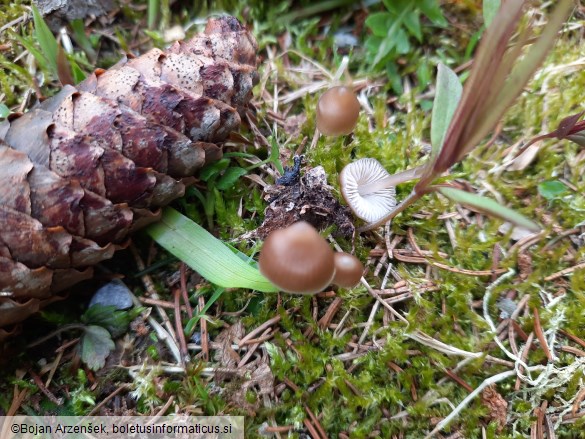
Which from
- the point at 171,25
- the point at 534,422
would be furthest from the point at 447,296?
the point at 171,25

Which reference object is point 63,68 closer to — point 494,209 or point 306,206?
point 306,206

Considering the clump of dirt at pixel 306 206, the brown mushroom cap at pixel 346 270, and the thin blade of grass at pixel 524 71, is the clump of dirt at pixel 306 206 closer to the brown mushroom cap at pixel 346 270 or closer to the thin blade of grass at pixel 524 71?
the brown mushroom cap at pixel 346 270

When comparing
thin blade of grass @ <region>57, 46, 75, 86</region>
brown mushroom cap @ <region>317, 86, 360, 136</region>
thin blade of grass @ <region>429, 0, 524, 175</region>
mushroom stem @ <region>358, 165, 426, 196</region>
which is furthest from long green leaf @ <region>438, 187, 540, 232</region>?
thin blade of grass @ <region>57, 46, 75, 86</region>

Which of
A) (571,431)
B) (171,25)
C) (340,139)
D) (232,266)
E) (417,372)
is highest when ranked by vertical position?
(171,25)

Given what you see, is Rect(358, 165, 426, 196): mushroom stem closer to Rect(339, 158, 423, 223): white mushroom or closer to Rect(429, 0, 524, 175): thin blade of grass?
Rect(339, 158, 423, 223): white mushroom

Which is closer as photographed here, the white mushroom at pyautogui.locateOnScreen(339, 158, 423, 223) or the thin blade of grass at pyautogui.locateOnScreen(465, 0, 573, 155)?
the thin blade of grass at pyautogui.locateOnScreen(465, 0, 573, 155)

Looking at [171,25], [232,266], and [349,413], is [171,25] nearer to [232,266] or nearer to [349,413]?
[232,266]

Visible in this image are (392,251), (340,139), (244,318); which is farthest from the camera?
(340,139)
